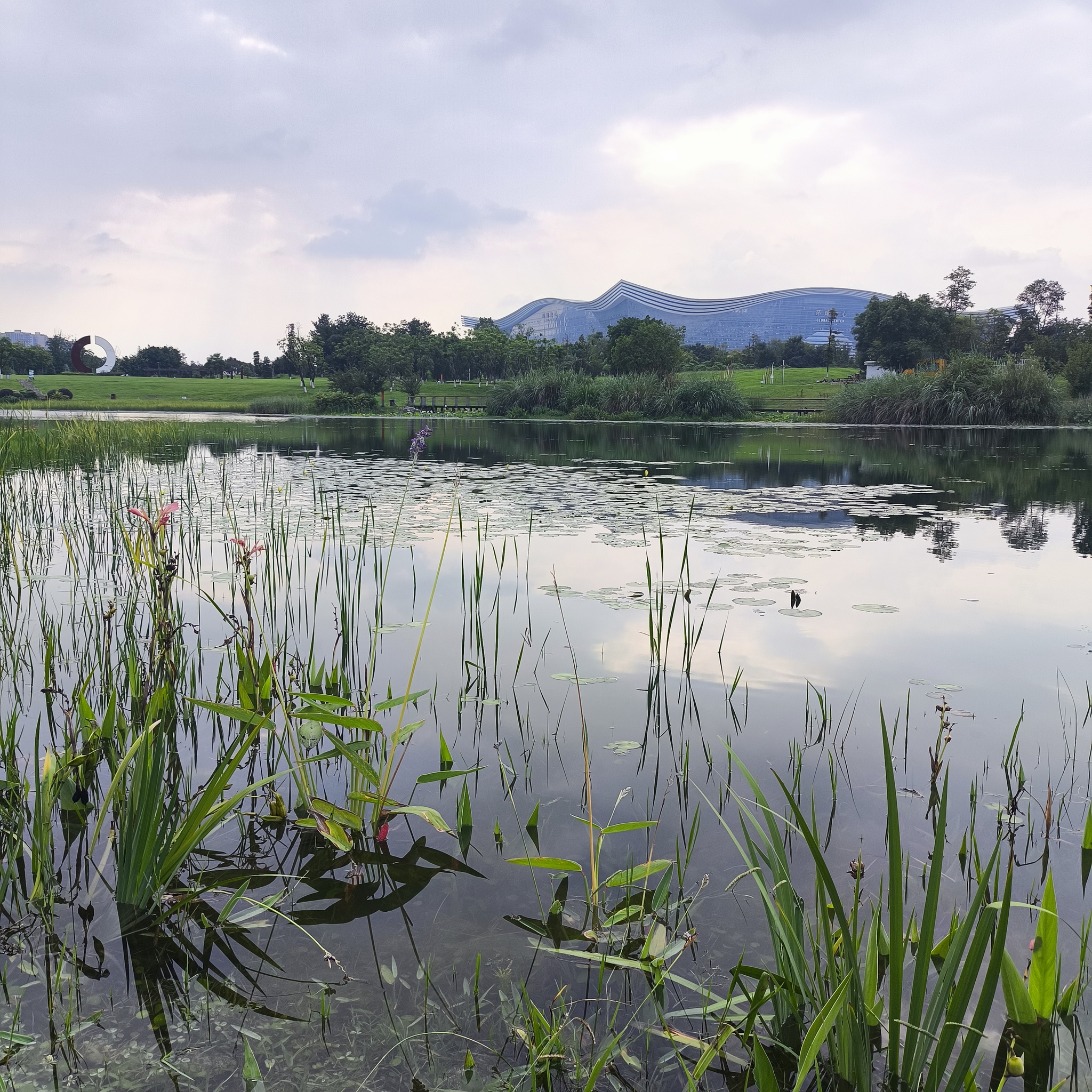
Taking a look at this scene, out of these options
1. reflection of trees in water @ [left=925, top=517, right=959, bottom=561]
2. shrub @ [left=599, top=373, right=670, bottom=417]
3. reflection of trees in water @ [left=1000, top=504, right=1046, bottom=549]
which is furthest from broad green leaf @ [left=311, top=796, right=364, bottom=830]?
shrub @ [left=599, top=373, right=670, bottom=417]

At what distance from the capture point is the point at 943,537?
24.3 ft

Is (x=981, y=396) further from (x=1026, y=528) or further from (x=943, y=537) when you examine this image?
(x=943, y=537)

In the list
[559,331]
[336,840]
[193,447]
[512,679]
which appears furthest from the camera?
[559,331]

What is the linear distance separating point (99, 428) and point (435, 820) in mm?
14350

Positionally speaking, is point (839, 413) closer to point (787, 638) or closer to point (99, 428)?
point (99, 428)

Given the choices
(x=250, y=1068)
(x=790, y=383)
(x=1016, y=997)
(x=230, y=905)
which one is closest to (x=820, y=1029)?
(x=1016, y=997)

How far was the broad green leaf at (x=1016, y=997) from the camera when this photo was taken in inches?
56.0

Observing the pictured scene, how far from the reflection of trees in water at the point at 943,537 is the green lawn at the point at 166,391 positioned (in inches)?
1550

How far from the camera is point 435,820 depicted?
2137 millimetres

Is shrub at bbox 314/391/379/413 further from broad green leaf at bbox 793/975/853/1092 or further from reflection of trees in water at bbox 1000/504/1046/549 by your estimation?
broad green leaf at bbox 793/975/853/1092

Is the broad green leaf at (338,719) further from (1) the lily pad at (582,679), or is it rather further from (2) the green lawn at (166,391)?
(2) the green lawn at (166,391)

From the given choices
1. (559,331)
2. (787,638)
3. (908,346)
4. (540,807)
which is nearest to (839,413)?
(908,346)

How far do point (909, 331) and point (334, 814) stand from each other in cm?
5730

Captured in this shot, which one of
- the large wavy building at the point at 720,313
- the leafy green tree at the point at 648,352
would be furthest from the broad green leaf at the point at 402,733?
the large wavy building at the point at 720,313
